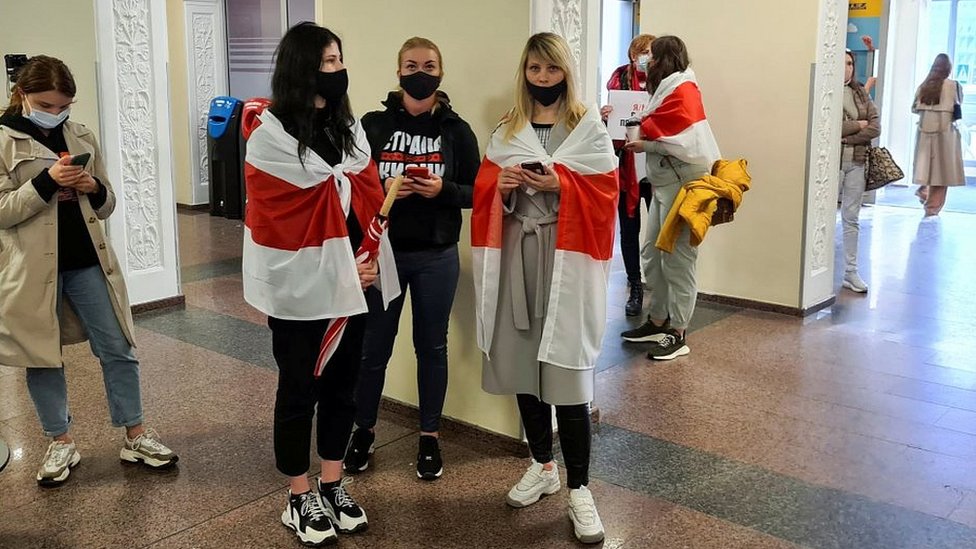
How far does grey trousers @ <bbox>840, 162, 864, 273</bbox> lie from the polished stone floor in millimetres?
977

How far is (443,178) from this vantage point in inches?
128

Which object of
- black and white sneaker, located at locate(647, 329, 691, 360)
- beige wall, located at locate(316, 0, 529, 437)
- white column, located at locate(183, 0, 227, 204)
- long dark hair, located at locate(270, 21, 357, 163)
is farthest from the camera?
white column, located at locate(183, 0, 227, 204)

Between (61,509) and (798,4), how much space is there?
4836 millimetres

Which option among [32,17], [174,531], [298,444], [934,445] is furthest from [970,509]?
[32,17]

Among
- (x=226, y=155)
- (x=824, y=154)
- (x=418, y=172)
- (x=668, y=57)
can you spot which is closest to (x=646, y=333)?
(x=668, y=57)

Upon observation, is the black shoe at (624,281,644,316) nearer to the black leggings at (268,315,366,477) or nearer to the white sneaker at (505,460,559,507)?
the white sneaker at (505,460,559,507)

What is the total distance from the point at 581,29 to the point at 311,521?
6.97 feet

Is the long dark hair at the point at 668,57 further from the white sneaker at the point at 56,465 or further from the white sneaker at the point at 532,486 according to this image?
the white sneaker at the point at 56,465

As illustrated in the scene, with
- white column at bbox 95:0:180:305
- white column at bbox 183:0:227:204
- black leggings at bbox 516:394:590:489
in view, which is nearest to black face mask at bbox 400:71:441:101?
black leggings at bbox 516:394:590:489

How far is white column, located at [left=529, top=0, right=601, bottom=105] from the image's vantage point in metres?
3.55

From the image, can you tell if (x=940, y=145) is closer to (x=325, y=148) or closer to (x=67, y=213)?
(x=325, y=148)

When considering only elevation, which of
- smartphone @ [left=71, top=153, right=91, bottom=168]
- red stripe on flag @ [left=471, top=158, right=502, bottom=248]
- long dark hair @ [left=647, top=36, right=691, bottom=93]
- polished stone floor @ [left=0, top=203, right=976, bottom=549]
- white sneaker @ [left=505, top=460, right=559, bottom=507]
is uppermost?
long dark hair @ [left=647, top=36, right=691, bottom=93]

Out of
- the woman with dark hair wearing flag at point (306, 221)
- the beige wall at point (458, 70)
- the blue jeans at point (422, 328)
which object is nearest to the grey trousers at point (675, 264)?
the beige wall at point (458, 70)

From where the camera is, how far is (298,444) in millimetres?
2914
